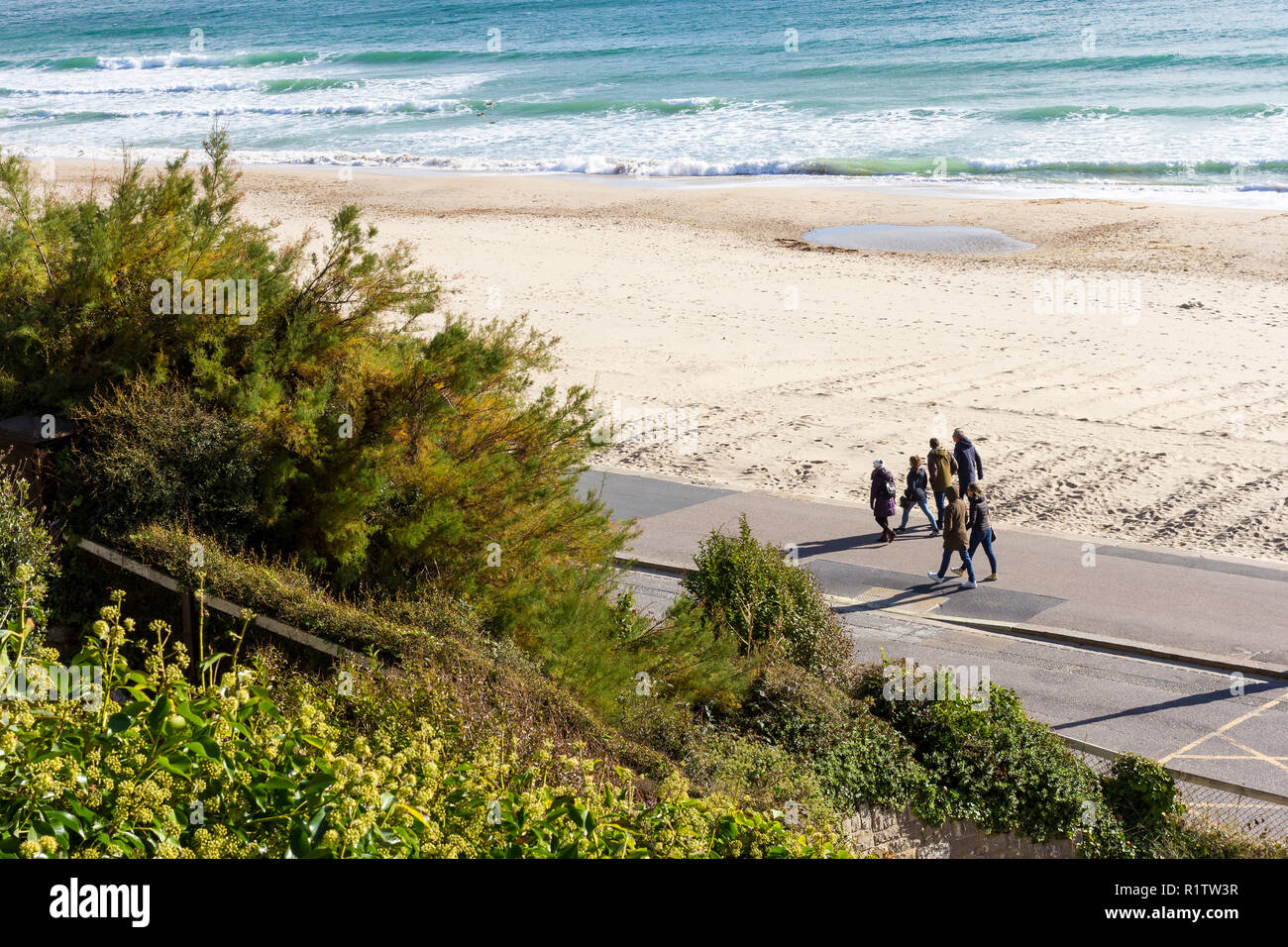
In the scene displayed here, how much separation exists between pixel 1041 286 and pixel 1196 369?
6.84m

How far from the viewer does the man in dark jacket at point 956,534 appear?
14.4 metres

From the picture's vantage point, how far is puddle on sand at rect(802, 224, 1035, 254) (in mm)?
33344

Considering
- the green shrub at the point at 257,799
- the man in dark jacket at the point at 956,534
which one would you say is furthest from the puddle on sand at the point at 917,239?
the green shrub at the point at 257,799

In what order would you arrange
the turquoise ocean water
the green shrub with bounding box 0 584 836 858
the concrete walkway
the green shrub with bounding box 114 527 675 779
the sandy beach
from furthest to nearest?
1. the turquoise ocean water
2. the sandy beach
3. the concrete walkway
4. the green shrub with bounding box 114 527 675 779
5. the green shrub with bounding box 0 584 836 858

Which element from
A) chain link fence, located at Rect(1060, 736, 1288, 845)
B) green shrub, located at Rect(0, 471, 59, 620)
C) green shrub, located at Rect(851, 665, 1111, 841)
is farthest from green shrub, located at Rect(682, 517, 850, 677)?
green shrub, located at Rect(0, 471, 59, 620)

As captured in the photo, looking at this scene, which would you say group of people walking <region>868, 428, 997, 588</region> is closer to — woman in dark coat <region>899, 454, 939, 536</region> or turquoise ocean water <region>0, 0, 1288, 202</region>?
woman in dark coat <region>899, 454, 939, 536</region>

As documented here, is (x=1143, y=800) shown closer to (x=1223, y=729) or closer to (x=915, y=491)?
(x=1223, y=729)

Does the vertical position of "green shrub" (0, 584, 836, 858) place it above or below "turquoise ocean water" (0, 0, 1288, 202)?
below

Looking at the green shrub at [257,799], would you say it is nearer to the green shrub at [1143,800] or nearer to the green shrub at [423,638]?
the green shrub at [423,638]

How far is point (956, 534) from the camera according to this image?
14.5 m

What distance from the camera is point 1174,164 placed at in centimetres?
4353

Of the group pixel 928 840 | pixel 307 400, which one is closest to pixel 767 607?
pixel 928 840

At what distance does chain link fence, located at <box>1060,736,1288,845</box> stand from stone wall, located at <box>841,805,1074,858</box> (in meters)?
1.10

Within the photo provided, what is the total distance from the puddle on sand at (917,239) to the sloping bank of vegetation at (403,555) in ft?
81.1
